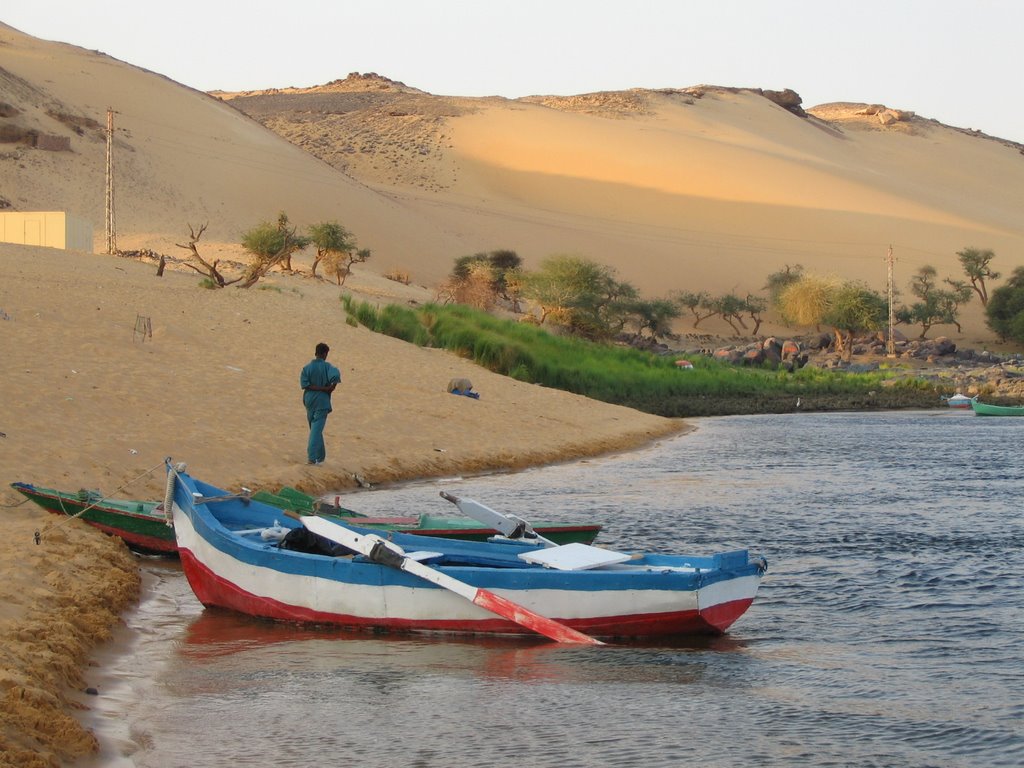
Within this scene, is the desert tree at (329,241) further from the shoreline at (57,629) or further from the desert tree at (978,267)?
the desert tree at (978,267)

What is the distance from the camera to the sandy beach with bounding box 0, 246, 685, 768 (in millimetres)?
9117

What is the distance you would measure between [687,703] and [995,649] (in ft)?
9.02

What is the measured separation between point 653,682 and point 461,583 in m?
1.61

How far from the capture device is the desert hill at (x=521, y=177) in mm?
71625

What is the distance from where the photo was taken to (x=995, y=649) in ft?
31.6

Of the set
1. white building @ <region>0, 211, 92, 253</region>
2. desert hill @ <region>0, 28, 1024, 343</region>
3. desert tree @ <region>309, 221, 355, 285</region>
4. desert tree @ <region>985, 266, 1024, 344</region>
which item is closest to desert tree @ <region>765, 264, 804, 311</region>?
desert hill @ <region>0, 28, 1024, 343</region>

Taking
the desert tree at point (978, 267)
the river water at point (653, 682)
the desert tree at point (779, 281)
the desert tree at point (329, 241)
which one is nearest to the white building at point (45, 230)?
the desert tree at point (329, 241)

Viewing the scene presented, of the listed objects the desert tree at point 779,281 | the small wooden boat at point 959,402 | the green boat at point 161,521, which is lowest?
the small wooden boat at point 959,402

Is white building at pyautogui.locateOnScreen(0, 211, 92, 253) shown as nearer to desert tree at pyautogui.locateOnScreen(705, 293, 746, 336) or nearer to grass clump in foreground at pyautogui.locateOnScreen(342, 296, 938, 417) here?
grass clump in foreground at pyautogui.locateOnScreen(342, 296, 938, 417)

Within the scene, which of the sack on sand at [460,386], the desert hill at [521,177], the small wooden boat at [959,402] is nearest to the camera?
the sack on sand at [460,386]

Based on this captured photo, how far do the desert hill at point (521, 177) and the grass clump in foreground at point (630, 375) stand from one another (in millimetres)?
19772

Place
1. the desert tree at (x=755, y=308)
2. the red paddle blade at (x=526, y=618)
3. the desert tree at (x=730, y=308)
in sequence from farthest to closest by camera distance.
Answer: the desert tree at (x=755, y=308), the desert tree at (x=730, y=308), the red paddle blade at (x=526, y=618)

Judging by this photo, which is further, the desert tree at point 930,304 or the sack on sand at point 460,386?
the desert tree at point 930,304

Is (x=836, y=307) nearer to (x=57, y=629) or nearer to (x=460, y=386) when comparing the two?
(x=460, y=386)
